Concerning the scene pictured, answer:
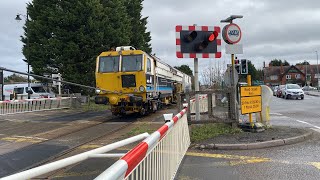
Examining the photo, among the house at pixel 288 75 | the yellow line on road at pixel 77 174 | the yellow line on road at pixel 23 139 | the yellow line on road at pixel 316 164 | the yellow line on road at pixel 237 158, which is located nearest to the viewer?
the yellow line on road at pixel 77 174

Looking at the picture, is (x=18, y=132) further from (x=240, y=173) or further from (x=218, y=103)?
(x=240, y=173)

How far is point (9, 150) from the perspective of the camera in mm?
10023

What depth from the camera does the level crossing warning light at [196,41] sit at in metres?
12.5

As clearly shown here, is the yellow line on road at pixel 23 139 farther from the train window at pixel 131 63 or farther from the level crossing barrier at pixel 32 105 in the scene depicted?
the level crossing barrier at pixel 32 105

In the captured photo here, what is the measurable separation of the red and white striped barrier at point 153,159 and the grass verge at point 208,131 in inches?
92.5

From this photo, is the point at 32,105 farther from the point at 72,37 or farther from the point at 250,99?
the point at 250,99

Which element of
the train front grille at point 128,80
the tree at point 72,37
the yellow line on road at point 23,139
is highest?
the tree at point 72,37

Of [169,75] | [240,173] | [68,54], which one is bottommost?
[240,173]

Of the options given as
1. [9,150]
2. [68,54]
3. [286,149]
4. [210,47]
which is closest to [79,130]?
[9,150]

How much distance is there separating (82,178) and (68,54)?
2632 centimetres

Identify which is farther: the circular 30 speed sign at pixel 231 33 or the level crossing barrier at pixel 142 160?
the circular 30 speed sign at pixel 231 33

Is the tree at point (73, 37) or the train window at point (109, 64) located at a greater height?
the tree at point (73, 37)

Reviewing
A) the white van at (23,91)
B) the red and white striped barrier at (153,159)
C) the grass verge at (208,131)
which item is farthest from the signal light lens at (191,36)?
the white van at (23,91)

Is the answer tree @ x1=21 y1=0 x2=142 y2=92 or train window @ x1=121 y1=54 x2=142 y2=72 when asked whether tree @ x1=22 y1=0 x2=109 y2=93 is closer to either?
tree @ x1=21 y1=0 x2=142 y2=92
